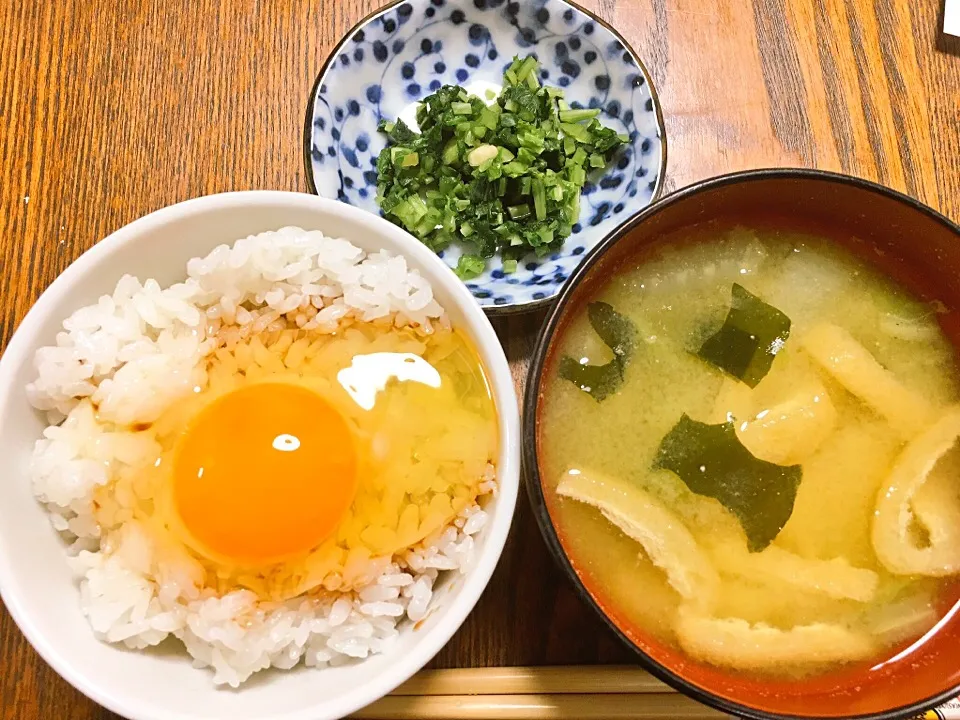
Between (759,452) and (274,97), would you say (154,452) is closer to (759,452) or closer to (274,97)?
(274,97)

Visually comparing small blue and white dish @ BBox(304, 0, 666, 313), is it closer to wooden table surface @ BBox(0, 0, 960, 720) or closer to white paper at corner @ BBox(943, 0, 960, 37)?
wooden table surface @ BBox(0, 0, 960, 720)

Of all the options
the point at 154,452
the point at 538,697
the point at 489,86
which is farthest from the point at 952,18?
the point at 154,452

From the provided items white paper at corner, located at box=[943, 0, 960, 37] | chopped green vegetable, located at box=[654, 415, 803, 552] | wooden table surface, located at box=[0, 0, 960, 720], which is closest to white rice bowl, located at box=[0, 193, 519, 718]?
chopped green vegetable, located at box=[654, 415, 803, 552]

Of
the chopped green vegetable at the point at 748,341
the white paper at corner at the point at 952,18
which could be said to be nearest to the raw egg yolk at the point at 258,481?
the chopped green vegetable at the point at 748,341

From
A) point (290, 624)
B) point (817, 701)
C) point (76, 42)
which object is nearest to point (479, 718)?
point (290, 624)

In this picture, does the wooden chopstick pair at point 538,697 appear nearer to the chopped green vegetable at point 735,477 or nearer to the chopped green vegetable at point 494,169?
the chopped green vegetable at point 735,477

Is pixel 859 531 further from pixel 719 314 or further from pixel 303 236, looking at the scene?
pixel 303 236
